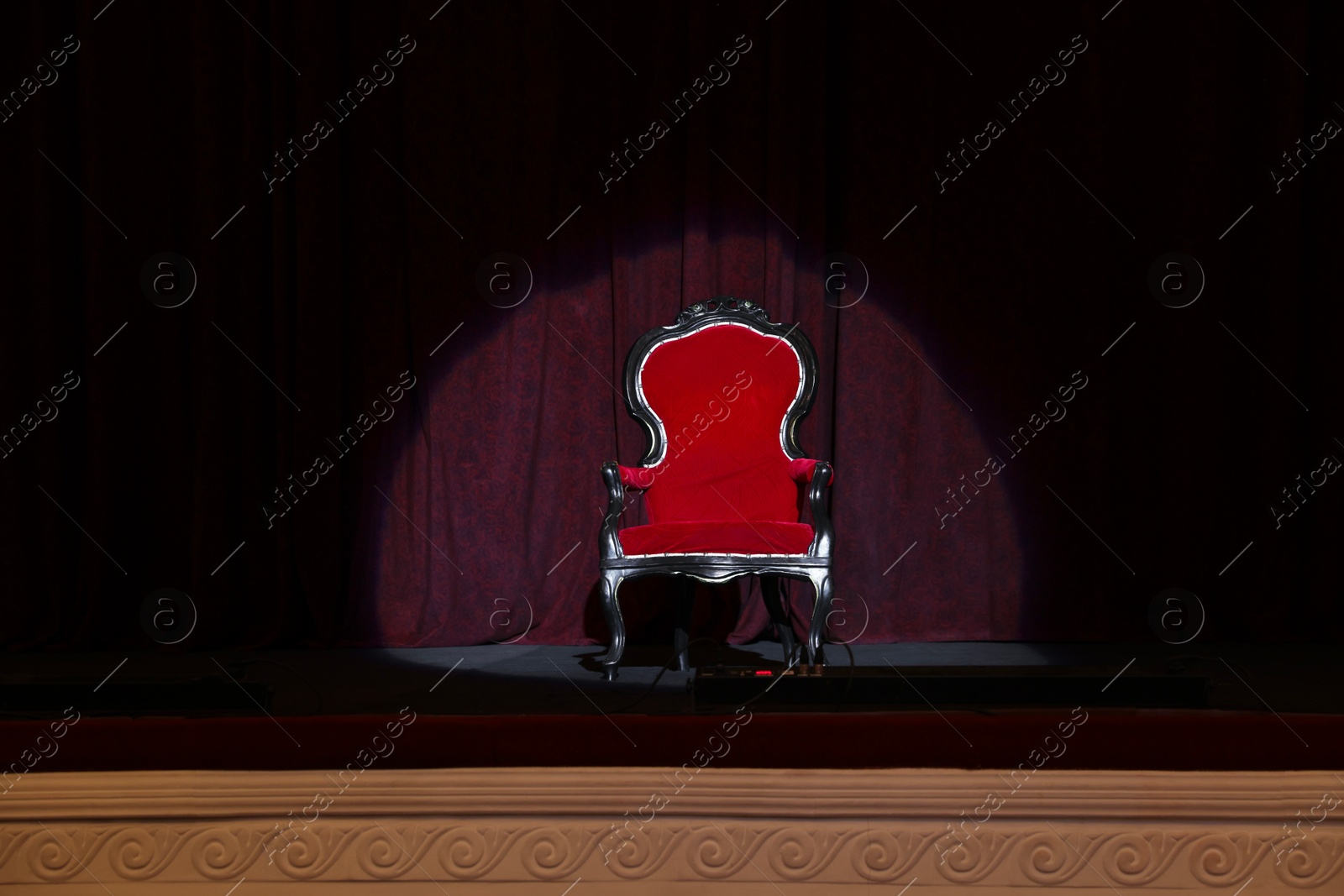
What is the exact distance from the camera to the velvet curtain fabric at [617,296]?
11.2 ft

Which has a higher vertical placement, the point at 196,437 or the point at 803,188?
the point at 196,437

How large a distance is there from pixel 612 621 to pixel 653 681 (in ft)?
0.75

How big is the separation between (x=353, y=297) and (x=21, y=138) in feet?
4.07

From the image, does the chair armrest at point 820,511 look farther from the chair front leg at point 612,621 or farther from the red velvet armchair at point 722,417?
the chair front leg at point 612,621

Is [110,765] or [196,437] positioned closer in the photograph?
[110,765]

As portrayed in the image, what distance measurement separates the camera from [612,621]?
271 centimetres

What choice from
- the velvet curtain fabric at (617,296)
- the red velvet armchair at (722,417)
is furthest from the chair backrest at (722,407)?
the velvet curtain fabric at (617,296)

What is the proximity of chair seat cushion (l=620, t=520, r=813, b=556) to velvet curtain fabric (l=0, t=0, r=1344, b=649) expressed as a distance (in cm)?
84

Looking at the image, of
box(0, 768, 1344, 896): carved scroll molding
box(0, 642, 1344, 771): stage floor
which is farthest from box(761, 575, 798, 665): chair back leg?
box(0, 768, 1344, 896): carved scroll molding

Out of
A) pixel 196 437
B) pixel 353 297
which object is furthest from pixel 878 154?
pixel 196 437

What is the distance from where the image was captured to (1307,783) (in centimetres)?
112

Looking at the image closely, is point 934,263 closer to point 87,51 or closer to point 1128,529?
point 1128,529

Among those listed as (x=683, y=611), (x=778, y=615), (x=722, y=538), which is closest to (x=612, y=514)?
(x=722, y=538)

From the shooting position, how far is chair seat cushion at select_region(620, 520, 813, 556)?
8.60ft
